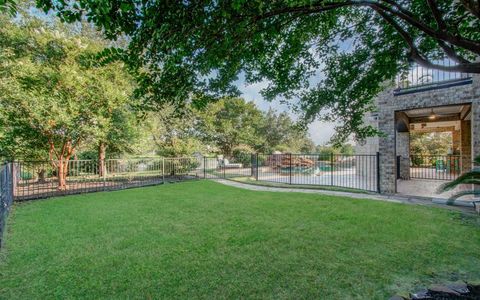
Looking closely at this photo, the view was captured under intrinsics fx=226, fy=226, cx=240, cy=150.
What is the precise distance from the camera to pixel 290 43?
369 centimetres

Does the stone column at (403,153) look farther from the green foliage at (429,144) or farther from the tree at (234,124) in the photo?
the tree at (234,124)

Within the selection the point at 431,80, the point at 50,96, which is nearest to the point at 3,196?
the point at 50,96

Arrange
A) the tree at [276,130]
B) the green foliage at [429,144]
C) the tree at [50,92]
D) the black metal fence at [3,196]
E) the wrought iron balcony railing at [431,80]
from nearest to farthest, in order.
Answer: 1. the black metal fence at [3,196]
2. the wrought iron balcony railing at [431,80]
3. the tree at [50,92]
4. the green foliage at [429,144]
5. the tree at [276,130]

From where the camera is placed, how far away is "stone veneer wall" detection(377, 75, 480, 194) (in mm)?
6453

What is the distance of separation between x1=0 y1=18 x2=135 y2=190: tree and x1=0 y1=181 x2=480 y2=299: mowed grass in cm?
366

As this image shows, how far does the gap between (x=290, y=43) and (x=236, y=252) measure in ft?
11.2

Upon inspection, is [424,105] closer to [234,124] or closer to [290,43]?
[290,43]

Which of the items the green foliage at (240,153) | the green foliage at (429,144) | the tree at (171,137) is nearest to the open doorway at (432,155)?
the green foliage at (429,144)

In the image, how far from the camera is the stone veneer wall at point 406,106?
645 centimetres

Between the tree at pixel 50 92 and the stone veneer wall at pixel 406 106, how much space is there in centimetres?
1036

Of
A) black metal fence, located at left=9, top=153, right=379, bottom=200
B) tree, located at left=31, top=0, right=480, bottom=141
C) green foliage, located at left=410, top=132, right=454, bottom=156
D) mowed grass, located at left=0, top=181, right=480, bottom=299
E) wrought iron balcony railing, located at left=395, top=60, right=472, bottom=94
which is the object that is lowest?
mowed grass, located at left=0, top=181, right=480, bottom=299

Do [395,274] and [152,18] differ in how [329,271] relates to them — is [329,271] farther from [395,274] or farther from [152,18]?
[152,18]

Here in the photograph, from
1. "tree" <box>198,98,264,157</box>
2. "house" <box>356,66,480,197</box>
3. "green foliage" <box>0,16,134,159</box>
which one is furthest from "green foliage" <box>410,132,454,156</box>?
"green foliage" <box>0,16,134,159</box>

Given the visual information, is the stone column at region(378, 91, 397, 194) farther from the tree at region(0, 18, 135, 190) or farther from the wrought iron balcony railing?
the tree at region(0, 18, 135, 190)
